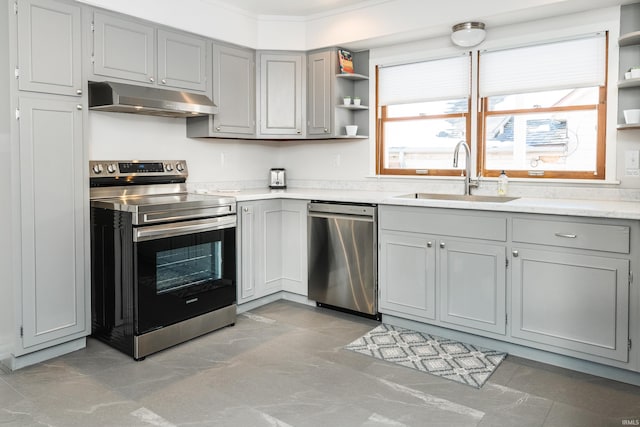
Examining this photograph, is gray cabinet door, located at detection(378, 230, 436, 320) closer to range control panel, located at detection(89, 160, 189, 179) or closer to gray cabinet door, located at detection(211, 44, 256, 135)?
gray cabinet door, located at detection(211, 44, 256, 135)

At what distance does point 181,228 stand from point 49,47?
1309 millimetres

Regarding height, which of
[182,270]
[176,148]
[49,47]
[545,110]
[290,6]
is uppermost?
[290,6]

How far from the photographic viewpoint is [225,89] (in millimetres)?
3965

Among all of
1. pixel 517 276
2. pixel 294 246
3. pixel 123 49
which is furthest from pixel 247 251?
pixel 517 276

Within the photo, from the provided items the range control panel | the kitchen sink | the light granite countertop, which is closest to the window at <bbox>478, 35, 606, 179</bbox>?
the kitchen sink

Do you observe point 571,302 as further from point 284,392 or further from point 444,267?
point 284,392

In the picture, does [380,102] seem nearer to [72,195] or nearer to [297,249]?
[297,249]

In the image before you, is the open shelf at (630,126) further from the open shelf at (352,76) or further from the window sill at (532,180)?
the open shelf at (352,76)

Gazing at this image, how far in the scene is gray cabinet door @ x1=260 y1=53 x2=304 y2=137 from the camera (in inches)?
167

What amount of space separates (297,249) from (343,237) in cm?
52

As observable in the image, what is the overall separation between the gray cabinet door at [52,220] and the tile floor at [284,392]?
0.27 m

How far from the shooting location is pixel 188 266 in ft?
10.5

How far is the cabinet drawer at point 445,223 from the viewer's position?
2949mm

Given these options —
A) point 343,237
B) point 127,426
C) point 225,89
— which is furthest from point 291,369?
point 225,89
